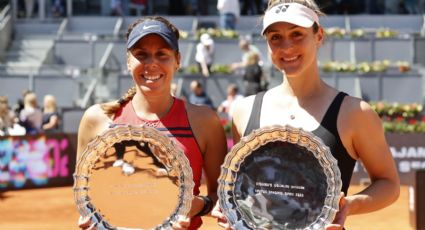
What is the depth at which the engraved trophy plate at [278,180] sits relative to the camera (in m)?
2.98

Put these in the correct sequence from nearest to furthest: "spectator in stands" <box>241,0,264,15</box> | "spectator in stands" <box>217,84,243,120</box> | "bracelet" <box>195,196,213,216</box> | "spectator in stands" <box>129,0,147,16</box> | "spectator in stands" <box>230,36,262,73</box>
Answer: "bracelet" <box>195,196,213,216</box>
"spectator in stands" <box>217,84,243,120</box>
"spectator in stands" <box>230,36,262,73</box>
"spectator in stands" <box>241,0,264,15</box>
"spectator in stands" <box>129,0,147,16</box>

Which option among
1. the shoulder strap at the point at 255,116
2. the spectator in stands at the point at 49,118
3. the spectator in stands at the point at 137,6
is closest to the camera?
the shoulder strap at the point at 255,116

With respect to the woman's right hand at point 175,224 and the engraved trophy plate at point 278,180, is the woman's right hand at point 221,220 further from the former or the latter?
the woman's right hand at point 175,224

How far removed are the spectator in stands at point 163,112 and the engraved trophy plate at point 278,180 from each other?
0.92 ft

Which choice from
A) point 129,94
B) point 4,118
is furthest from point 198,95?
point 129,94

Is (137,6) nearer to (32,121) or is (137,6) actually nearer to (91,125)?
(32,121)

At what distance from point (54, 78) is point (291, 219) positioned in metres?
14.9

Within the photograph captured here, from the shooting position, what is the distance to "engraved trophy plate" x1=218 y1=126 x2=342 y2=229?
9.77 feet

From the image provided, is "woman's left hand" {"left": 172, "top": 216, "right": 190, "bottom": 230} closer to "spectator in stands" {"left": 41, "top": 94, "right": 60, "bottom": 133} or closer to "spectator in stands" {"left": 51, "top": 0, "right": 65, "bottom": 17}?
"spectator in stands" {"left": 41, "top": 94, "right": 60, "bottom": 133}

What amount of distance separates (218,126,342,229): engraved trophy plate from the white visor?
41 centimetres

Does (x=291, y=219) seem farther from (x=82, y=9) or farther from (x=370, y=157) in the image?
(x=82, y=9)

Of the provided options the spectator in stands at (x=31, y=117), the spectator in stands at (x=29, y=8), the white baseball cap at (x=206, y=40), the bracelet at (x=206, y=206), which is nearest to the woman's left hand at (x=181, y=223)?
the bracelet at (x=206, y=206)

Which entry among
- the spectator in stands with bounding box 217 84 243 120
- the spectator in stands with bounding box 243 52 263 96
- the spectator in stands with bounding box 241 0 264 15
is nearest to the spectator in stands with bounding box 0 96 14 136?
the spectator in stands with bounding box 217 84 243 120

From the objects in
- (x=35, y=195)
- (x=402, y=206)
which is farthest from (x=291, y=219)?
(x=35, y=195)
